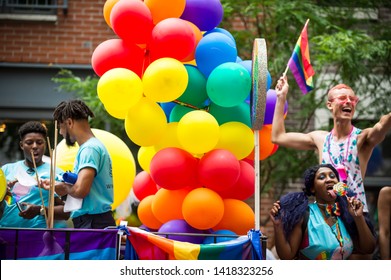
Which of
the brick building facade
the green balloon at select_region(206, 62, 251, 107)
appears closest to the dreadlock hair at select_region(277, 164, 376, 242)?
the green balloon at select_region(206, 62, 251, 107)

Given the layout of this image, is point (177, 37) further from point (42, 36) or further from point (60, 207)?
point (42, 36)

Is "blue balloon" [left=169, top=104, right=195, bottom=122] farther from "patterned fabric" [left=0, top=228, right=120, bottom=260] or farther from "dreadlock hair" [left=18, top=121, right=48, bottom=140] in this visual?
"patterned fabric" [left=0, top=228, right=120, bottom=260]

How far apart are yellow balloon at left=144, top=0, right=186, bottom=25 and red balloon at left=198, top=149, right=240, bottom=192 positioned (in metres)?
1.11

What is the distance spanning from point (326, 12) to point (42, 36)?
400cm

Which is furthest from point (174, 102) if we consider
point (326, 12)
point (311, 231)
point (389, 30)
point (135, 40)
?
point (389, 30)

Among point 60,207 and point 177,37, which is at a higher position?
point 177,37

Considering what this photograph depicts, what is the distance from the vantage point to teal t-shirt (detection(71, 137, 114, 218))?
5375 millimetres

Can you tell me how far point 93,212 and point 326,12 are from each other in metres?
4.71

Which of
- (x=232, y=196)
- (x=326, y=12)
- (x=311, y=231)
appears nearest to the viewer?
(x=311, y=231)

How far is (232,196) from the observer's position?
20.0ft

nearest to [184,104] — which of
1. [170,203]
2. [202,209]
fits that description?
[170,203]
